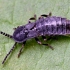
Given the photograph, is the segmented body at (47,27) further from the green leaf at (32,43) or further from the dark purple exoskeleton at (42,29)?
the green leaf at (32,43)

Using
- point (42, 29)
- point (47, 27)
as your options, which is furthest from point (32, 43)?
point (47, 27)

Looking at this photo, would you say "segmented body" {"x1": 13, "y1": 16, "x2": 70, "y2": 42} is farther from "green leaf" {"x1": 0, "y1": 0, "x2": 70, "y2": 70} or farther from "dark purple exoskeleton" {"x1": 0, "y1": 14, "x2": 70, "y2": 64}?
"green leaf" {"x1": 0, "y1": 0, "x2": 70, "y2": 70}

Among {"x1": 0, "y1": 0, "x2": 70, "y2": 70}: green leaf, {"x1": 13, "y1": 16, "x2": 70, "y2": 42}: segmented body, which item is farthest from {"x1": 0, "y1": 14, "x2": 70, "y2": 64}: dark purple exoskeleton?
{"x1": 0, "y1": 0, "x2": 70, "y2": 70}: green leaf

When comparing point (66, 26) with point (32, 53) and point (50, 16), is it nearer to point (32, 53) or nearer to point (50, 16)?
point (50, 16)

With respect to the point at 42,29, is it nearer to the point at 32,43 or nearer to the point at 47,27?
the point at 47,27
